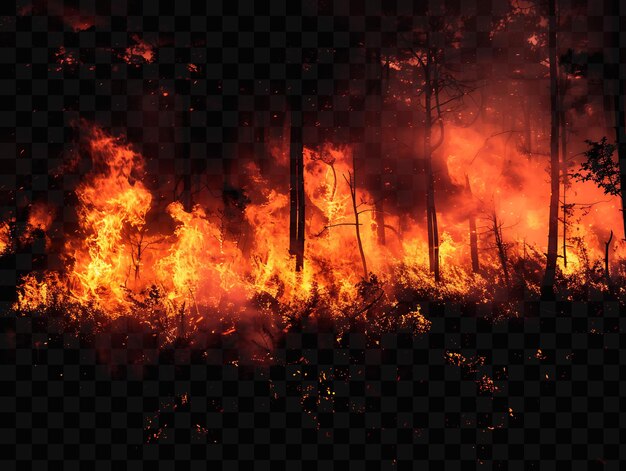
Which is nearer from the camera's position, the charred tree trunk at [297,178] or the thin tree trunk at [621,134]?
the thin tree trunk at [621,134]

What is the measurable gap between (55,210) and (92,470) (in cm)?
883

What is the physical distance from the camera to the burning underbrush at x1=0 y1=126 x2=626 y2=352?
10641 millimetres

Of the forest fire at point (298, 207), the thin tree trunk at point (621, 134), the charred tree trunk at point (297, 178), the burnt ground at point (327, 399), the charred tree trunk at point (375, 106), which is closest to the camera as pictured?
the burnt ground at point (327, 399)

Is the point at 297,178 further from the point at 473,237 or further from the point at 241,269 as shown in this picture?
the point at 473,237

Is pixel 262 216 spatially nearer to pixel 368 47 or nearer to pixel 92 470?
pixel 368 47

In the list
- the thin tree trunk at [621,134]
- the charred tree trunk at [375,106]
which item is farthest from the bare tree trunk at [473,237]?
the thin tree trunk at [621,134]

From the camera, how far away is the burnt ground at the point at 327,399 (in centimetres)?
743

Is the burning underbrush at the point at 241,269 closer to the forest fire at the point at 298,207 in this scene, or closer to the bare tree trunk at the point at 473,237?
the forest fire at the point at 298,207

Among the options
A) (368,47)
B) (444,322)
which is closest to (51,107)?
(368,47)

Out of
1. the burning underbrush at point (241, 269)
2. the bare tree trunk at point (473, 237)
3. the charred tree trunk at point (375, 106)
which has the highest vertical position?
the charred tree trunk at point (375, 106)

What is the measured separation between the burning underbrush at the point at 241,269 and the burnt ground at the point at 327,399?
73 centimetres

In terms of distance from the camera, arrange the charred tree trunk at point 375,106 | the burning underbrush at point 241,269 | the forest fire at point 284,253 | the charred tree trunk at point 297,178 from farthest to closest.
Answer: the charred tree trunk at point 375,106 → the charred tree trunk at point 297,178 → the burning underbrush at point 241,269 → the forest fire at point 284,253

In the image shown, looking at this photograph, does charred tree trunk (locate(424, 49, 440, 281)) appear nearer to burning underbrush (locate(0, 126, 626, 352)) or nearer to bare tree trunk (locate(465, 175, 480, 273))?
burning underbrush (locate(0, 126, 626, 352))

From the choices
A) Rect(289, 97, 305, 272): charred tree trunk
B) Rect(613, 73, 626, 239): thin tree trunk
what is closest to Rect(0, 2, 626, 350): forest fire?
Rect(289, 97, 305, 272): charred tree trunk
